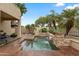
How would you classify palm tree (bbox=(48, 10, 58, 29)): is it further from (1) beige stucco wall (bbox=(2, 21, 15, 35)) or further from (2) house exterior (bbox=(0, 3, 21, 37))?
(1) beige stucco wall (bbox=(2, 21, 15, 35))

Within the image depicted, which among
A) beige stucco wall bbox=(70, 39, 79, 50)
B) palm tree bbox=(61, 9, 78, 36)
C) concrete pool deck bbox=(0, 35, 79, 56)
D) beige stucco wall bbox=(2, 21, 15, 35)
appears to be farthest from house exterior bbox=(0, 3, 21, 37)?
beige stucco wall bbox=(70, 39, 79, 50)

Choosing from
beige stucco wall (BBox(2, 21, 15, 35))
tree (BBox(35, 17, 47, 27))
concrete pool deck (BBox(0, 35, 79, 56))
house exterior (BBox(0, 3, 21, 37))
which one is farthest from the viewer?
beige stucco wall (BBox(2, 21, 15, 35))

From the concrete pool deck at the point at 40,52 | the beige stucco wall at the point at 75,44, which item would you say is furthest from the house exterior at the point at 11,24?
the beige stucco wall at the point at 75,44

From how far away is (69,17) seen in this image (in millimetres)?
8367

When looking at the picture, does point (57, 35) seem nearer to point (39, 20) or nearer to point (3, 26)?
point (39, 20)

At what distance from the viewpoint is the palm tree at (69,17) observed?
817 centimetres

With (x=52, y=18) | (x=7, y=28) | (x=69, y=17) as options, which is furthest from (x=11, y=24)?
(x=69, y=17)

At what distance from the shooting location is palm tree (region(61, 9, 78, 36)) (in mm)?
8172

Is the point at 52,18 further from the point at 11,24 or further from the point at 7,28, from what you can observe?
the point at 11,24

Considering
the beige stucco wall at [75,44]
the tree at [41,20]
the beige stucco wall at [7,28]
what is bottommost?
the beige stucco wall at [75,44]

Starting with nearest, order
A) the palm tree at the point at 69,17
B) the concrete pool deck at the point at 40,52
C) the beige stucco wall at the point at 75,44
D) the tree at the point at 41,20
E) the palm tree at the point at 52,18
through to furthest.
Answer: the concrete pool deck at the point at 40,52 → the beige stucco wall at the point at 75,44 → the palm tree at the point at 69,17 → the tree at the point at 41,20 → the palm tree at the point at 52,18

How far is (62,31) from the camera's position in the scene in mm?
8586

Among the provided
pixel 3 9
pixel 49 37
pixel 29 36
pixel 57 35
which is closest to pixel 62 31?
pixel 57 35

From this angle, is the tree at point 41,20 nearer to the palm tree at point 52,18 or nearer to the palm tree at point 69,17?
the palm tree at point 52,18
